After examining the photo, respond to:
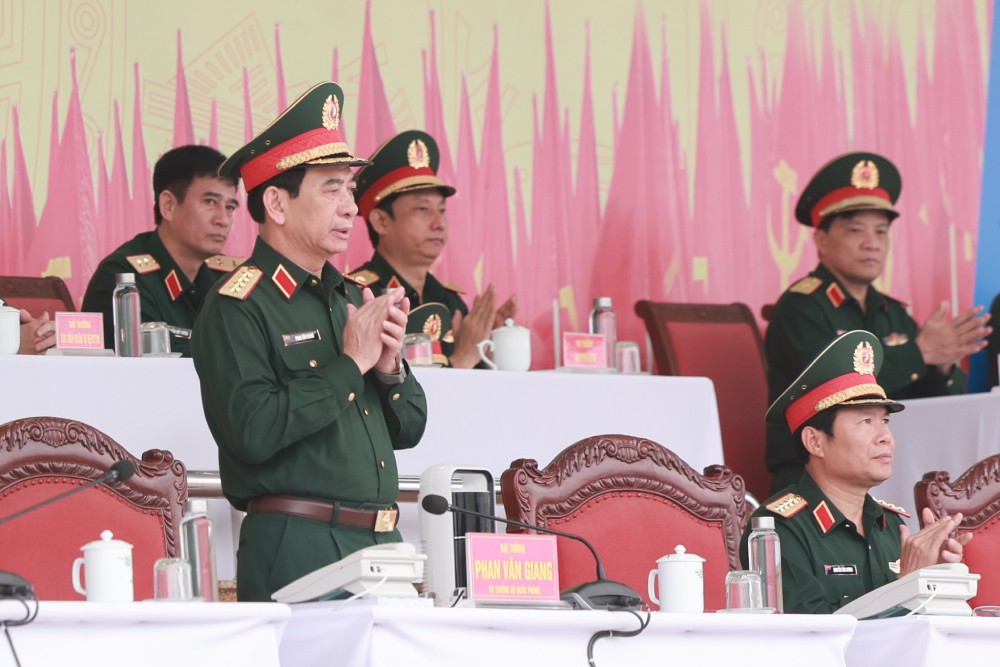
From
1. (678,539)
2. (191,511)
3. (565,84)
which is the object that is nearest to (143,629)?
(191,511)

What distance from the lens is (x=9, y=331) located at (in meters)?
3.71

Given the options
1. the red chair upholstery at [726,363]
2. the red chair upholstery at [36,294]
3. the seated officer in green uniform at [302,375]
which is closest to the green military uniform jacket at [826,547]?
the seated officer in green uniform at [302,375]

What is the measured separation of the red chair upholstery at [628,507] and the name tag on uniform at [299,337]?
0.39 meters

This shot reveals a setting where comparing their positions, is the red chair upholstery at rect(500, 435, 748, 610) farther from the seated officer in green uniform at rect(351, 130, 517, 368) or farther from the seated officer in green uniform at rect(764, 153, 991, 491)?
the seated officer in green uniform at rect(764, 153, 991, 491)

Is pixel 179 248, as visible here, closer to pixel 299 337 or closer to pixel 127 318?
pixel 127 318

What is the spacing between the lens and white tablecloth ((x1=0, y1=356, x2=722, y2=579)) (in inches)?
140

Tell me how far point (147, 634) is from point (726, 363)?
349 centimetres

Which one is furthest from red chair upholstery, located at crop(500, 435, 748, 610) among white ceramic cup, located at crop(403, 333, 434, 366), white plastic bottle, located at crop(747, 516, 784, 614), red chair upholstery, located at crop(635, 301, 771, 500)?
red chair upholstery, located at crop(635, 301, 771, 500)

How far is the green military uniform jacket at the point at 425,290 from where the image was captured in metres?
4.52

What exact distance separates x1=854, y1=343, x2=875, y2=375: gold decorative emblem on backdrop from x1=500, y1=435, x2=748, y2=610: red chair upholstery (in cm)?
52

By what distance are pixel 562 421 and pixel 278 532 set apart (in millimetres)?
1516

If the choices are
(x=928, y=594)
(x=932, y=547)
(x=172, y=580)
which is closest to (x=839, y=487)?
(x=932, y=547)

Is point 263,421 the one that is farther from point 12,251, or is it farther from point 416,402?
point 12,251

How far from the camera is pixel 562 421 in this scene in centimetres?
407
